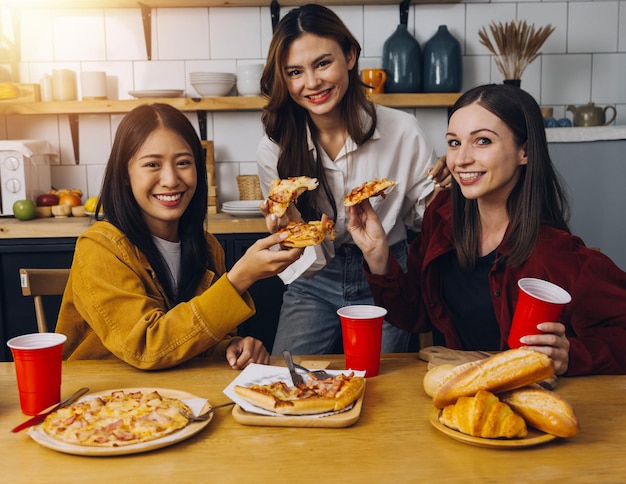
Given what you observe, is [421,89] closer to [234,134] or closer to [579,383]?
[234,134]

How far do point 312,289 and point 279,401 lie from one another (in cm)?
131

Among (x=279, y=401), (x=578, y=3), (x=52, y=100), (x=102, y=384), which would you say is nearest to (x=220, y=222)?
(x=52, y=100)

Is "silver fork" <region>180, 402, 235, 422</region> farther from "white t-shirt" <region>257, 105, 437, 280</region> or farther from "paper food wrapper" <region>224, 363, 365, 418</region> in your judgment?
"white t-shirt" <region>257, 105, 437, 280</region>

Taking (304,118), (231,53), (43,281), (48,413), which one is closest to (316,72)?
(304,118)

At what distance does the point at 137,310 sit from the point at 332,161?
3.67ft

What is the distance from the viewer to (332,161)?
2.41m

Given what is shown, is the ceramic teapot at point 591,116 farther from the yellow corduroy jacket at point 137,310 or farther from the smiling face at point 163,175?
the yellow corduroy jacket at point 137,310

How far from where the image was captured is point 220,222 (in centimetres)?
326

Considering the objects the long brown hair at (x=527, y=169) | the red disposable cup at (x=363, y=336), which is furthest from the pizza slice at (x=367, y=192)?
the red disposable cup at (x=363, y=336)

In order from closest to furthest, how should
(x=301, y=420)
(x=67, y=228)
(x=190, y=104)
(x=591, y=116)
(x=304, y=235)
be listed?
(x=301, y=420), (x=304, y=235), (x=67, y=228), (x=591, y=116), (x=190, y=104)

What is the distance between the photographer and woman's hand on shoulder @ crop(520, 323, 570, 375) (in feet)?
4.09

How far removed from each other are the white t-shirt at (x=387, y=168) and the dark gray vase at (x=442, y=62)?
127cm

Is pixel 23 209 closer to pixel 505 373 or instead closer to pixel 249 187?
pixel 249 187

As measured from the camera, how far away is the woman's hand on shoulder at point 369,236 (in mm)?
1837
